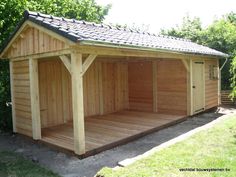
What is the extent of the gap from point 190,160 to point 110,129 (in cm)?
316

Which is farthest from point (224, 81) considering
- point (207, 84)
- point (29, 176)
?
point (29, 176)

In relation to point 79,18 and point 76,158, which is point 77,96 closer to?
point 76,158

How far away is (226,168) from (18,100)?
5598 millimetres

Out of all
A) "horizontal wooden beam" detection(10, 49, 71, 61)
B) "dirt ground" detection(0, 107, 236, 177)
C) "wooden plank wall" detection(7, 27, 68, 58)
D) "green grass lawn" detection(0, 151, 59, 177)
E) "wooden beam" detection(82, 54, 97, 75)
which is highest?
"wooden plank wall" detection(7, 27, 68, 58)

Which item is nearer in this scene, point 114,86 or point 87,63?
point 87,63

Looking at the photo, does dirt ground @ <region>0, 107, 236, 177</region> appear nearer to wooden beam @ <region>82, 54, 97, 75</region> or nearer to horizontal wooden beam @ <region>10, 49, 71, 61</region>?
wooden beam @ <region>82, 54, 97, 75</region>

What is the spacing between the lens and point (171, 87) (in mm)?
9695

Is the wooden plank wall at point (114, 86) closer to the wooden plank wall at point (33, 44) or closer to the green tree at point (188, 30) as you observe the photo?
the wooden plank wall at point (33, 44)

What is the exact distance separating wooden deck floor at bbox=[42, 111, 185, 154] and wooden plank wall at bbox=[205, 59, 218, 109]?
7.38ft

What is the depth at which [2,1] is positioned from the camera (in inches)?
329

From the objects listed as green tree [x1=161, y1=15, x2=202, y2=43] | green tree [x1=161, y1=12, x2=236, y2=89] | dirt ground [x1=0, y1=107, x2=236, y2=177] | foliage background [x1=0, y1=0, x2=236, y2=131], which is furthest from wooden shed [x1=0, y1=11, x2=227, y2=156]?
green tree [x1=161, y1=15, x2=202, y2=43]

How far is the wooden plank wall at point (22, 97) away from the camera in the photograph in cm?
700

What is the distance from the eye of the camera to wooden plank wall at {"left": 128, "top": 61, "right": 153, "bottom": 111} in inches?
407

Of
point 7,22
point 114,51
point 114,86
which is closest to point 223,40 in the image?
point 114,86
